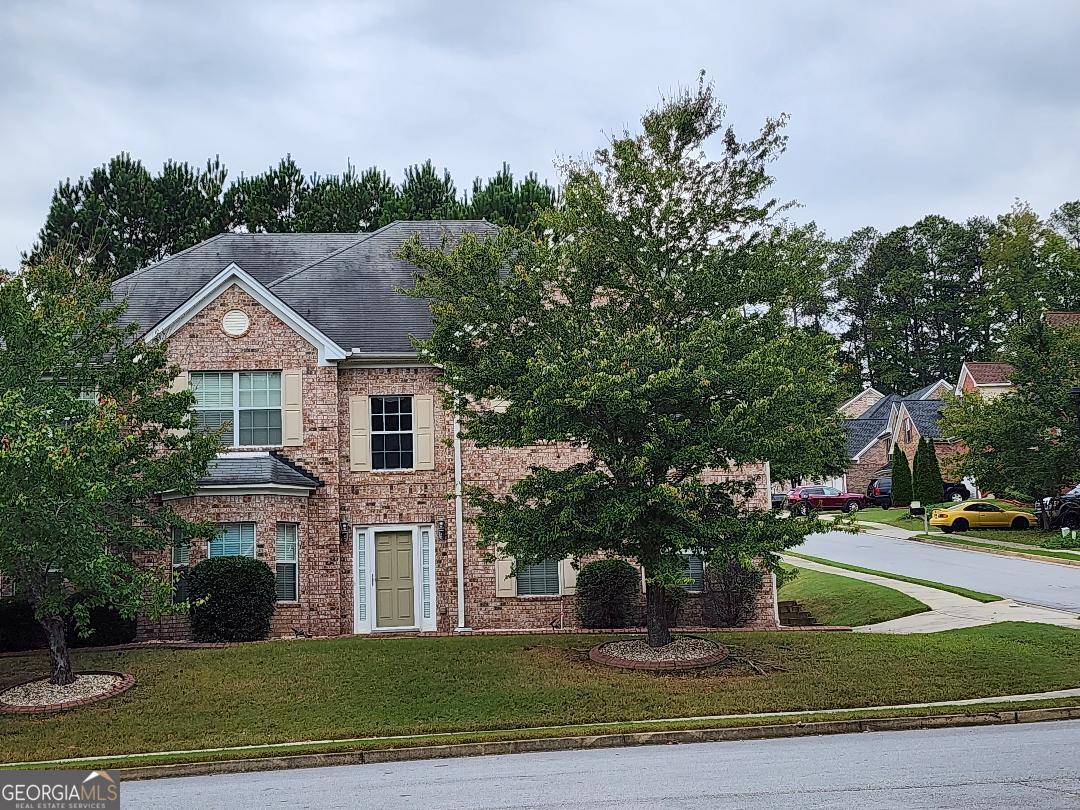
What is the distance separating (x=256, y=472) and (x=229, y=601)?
8.95ft

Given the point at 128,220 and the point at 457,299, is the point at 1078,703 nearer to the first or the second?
the point at 457,299

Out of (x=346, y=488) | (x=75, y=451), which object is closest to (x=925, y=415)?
(x=346, y=488)

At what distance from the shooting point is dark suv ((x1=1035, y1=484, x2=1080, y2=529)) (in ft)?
118

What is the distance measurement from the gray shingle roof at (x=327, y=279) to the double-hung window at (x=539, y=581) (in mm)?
5433

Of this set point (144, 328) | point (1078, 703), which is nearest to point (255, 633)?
point (144, 328)

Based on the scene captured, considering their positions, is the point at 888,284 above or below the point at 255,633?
above

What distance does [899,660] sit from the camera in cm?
1686

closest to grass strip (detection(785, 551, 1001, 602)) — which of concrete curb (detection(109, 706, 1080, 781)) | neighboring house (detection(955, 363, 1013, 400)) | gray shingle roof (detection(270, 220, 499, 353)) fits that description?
concrete curb (detection(109, 706, 1080, 781))

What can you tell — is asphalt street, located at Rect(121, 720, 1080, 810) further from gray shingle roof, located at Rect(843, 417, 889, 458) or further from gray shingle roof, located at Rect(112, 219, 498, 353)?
gray shingle roof, located at Rect(843, 417, 889, 458)

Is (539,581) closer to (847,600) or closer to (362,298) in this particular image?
(362,298)

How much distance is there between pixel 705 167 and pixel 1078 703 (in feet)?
31.9

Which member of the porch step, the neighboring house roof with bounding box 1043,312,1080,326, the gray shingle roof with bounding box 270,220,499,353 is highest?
the neighboring house roof with bounding box 1043,312,1080,326

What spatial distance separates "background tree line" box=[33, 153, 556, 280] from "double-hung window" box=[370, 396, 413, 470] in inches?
764

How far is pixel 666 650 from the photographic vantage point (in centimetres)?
1733
